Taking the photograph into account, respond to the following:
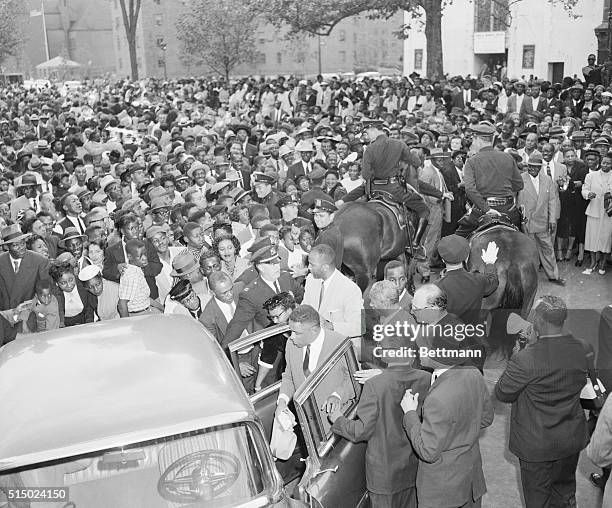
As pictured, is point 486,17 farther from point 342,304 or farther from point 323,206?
point 342,304

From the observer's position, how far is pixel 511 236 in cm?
866

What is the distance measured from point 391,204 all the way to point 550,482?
17.5ft

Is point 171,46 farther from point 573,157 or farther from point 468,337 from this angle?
point 468,337

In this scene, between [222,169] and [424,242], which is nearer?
[424,242]

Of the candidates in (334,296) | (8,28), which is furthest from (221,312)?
(8,28)

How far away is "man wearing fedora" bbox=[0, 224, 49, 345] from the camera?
8.24 metres

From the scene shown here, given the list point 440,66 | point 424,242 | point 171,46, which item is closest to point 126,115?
point 440,66

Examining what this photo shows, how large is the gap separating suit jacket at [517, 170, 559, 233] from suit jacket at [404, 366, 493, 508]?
7281 millimetres

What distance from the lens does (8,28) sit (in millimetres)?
55156

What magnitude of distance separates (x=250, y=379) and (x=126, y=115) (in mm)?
20319

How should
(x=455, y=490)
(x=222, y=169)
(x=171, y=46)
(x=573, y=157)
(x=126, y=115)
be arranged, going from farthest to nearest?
1. (x=171, y=46)
2. (x=126, y=115)
3. (x=222, y=169)
4. (x=573, y=157)
5. (x=455, y=490)

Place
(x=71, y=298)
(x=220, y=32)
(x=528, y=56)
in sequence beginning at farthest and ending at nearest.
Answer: (x=220, y=32), (x=528, y=56), (x=71, y=298)

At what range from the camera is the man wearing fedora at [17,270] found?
8242mm

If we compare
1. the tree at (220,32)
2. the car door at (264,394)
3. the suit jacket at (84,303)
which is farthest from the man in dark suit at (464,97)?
the tree at (220,32)
